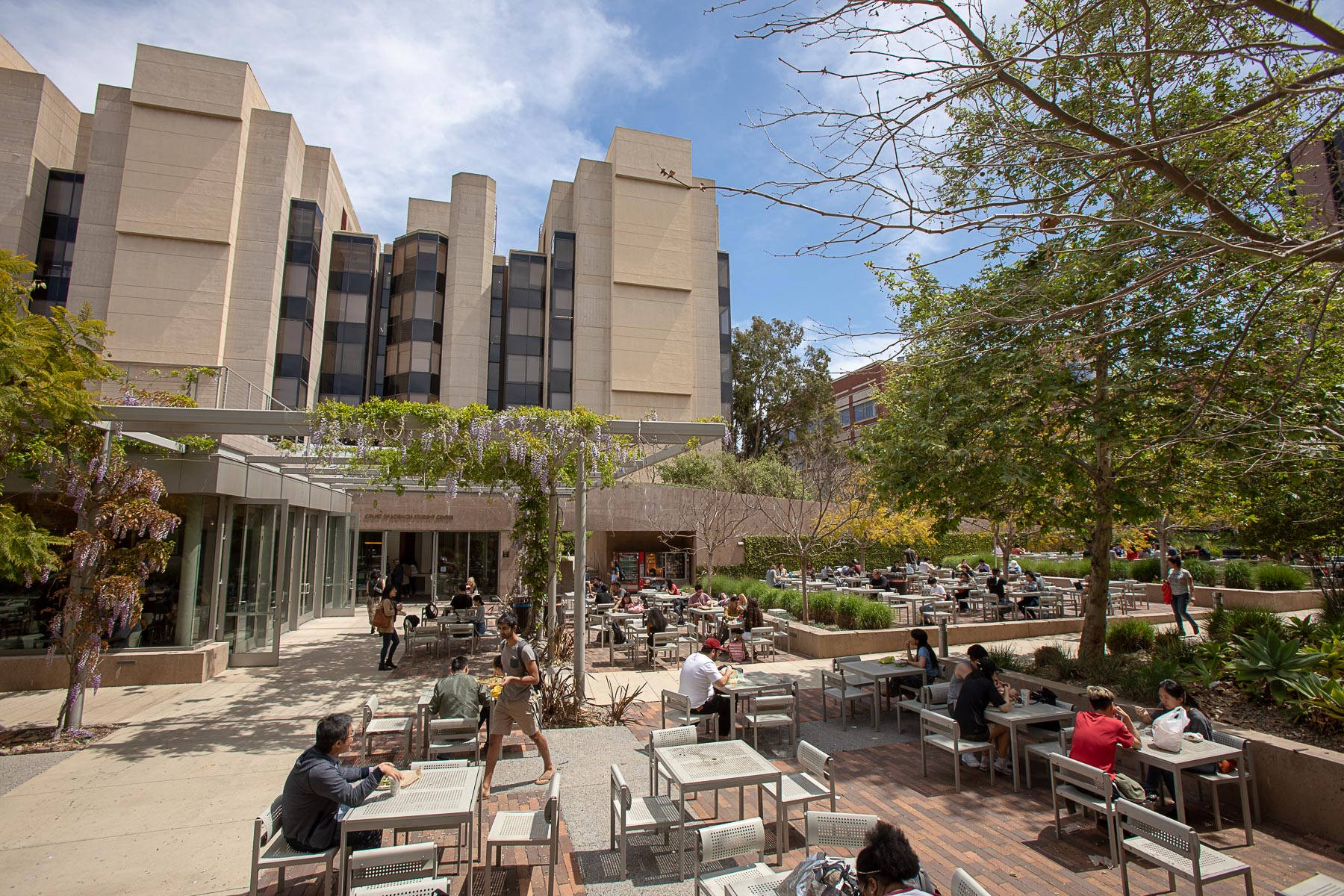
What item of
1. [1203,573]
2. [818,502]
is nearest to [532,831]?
[818,502]

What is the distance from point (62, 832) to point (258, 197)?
36.2m

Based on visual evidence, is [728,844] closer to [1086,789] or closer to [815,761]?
[815,761]

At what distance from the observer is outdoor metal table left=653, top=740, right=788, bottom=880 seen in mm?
4320

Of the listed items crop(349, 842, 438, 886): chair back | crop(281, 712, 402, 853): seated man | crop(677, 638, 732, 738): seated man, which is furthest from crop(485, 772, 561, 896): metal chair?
crop(677, 638, 732, 738): seated man

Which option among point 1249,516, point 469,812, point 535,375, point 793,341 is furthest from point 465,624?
point 793,341

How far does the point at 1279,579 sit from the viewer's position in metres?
17.1

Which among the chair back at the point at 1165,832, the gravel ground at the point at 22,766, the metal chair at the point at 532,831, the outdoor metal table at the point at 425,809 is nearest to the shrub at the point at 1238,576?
the chair back at the point at 1165,832

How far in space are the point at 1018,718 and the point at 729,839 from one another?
3.53 metres

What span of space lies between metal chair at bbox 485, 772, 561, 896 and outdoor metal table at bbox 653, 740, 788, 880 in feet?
2.63

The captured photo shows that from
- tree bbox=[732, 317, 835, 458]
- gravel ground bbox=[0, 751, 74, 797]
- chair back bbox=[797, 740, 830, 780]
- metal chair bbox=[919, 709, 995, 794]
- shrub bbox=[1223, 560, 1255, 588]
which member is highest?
tree bbox=[732, 317, 835, 458]

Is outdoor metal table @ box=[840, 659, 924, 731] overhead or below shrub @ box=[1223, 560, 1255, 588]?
below

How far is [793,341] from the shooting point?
1774 inches

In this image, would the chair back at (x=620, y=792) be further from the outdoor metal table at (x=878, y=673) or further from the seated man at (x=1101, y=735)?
the outdoor metal table at (x=878, y=673)

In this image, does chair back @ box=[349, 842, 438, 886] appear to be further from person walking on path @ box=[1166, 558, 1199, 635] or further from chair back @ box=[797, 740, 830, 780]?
person walking on path @ box=[1166, 558, 1199, 635]
